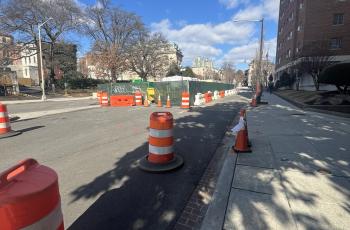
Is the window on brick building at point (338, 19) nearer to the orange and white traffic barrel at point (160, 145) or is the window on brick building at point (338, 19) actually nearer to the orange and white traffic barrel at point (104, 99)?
the orange and white traffic barrel at point (104, 99)

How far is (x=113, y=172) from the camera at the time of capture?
4.84m

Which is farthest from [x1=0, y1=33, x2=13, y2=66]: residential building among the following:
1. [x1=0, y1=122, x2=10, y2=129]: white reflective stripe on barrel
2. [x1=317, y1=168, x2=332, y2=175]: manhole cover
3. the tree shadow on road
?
[x1=317, y1=168, x2=332, y2=175]: manhole cover

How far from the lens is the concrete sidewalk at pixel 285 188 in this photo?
316 centimetres

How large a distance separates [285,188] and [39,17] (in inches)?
1591

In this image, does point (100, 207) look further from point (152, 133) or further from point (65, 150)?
point (65, 150)

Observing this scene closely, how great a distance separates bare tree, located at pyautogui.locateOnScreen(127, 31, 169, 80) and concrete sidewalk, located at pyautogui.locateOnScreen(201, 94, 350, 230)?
45.0 metres

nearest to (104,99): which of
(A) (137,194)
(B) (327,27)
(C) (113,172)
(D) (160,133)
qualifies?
(C) (113,172)

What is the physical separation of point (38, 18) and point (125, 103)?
Answer: 1002 inches

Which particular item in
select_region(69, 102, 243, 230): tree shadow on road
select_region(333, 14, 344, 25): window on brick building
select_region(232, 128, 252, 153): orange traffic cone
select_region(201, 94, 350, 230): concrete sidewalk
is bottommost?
select_region(69, 102, 243, 230): tree shadow on road

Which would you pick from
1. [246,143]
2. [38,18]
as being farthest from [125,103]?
[38,18]

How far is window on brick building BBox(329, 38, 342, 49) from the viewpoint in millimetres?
35119

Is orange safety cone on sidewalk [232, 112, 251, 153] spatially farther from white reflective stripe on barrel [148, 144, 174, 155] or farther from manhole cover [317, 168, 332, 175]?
white reflective stripe on barrel [148, 144, 174, 155]

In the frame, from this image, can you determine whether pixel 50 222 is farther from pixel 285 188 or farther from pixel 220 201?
pixel 285 188

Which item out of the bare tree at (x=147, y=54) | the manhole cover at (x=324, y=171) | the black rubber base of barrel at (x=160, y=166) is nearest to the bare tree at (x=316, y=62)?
the manhole cover at (x=324, y=171)
